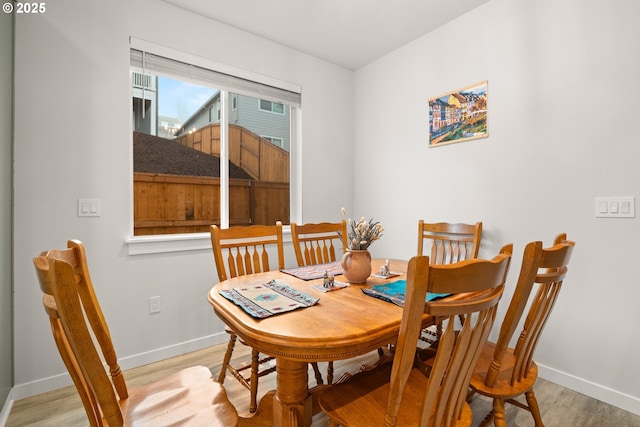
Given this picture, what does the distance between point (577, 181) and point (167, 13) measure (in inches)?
121

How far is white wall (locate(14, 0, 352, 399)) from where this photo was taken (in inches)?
74.9

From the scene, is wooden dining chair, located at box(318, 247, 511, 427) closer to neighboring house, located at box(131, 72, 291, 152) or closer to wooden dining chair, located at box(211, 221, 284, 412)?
wooden dining chair, located at box(211, 221, 284, 412)

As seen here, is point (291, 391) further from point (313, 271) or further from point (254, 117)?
point (254, 117)

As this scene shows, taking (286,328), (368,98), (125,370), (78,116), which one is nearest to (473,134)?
(368,98)

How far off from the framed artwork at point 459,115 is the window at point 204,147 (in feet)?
4.43

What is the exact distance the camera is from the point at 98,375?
0.73 meters

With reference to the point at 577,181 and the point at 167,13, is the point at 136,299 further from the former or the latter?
the point at 577,181

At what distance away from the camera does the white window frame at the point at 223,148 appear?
2.28m

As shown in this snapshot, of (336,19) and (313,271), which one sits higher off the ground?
(336,19)

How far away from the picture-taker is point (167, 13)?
2371mm

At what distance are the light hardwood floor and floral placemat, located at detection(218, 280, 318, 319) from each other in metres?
0.79

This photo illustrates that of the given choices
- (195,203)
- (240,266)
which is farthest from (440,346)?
(195,203)

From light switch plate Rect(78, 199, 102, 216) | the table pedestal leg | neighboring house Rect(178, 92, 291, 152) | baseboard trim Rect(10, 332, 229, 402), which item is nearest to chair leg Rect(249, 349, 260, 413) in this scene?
the table pedestal leg

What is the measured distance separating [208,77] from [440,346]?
102 inches
